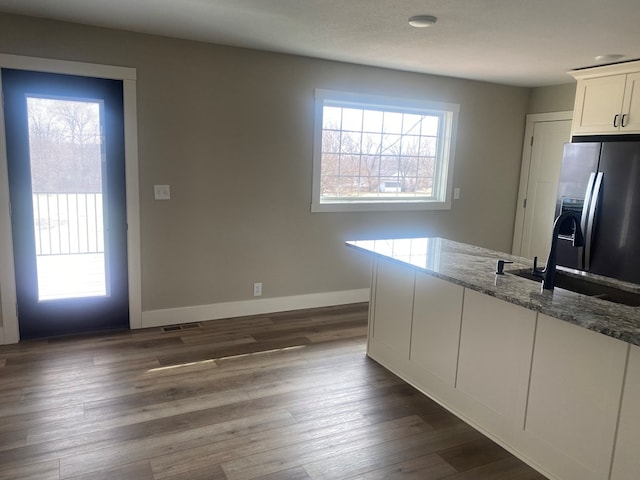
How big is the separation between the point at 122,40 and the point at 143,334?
7.63 feet

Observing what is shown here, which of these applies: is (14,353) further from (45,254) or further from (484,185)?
(484,185)

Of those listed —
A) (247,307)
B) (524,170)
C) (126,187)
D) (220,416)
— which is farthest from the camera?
(524,170)

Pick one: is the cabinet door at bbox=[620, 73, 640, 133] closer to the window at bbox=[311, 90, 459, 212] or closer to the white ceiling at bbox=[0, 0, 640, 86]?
the white ceiling at bbox=[0, 0, 640, 86]

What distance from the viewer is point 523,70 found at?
4484mm

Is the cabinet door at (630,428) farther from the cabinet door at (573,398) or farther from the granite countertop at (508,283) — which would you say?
the granite countertop at (508,283)

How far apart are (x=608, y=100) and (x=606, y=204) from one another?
958mm

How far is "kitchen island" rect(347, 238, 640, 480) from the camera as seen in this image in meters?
1.89

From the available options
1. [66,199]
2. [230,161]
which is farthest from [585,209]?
[66,199]

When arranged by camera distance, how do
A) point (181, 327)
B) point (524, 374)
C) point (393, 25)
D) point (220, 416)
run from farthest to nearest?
point (181, 327)
point (393, 25)
point (220, 416)
point (524, 374)

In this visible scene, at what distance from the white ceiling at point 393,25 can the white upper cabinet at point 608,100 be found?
0.14 metres

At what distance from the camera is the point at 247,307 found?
4.39m

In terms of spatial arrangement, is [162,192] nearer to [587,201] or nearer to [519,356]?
[519,356]

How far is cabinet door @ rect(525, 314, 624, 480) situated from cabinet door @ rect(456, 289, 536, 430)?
0.21ft

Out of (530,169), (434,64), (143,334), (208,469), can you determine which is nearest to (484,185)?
(530,169)
